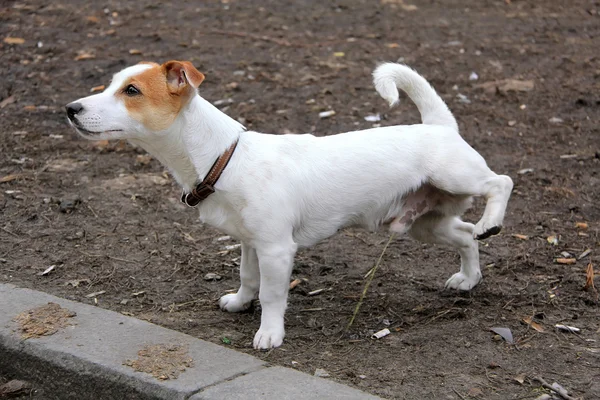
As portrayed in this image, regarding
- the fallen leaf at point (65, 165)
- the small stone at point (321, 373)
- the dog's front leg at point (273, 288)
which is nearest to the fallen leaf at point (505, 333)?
the small stone at point (321, 373)

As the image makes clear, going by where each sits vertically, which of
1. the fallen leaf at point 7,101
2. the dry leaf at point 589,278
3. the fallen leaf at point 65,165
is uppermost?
the dry leaf at point 589,278

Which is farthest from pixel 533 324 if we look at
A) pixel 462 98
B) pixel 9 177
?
Result: pixel 9 177

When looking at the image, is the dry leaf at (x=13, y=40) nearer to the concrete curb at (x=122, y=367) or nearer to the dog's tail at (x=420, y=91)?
the concrete curb at (x=122, y=367)

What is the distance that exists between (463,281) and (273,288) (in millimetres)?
1189

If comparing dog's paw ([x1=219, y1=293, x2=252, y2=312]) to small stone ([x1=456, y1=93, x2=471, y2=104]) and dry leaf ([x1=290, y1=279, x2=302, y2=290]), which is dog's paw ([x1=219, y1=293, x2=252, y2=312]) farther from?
small stone ([x1=456, y1=93, x2=471, y2=104])

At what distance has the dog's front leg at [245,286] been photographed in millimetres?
4176

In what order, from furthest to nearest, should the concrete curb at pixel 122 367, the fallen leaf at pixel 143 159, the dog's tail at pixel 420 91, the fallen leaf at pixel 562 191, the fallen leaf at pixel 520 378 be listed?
the fallen leaf at pixel 143 159, the fallen leaf at pixel 562 191, the dog's tail at pixel 420 91, the fallen leaf at pixel 520 378, the concrete curb at pixel 122 367

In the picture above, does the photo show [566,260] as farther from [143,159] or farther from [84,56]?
[84,56]

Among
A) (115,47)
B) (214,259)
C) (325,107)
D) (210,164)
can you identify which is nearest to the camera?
(210,164)

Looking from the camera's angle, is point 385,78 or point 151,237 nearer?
point 385,78

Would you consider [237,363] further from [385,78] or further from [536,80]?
[536,80]

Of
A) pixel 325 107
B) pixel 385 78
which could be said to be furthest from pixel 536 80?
pixel 385 78

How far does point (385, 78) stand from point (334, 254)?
1.24 m

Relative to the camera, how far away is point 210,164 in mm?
3799
